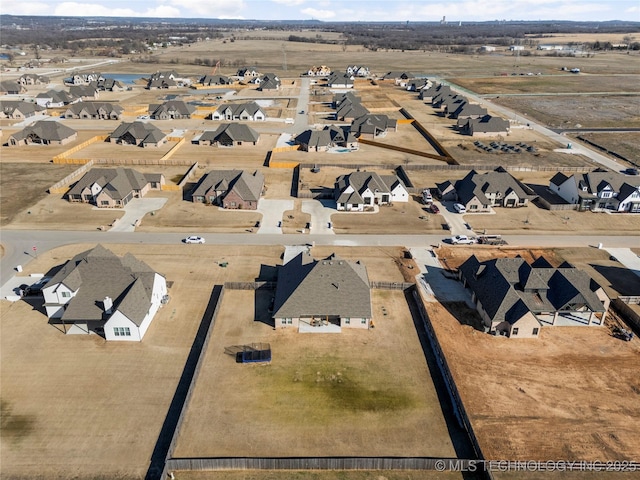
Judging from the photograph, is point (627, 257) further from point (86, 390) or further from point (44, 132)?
point (44, 132)

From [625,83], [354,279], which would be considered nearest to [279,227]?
[354,279]

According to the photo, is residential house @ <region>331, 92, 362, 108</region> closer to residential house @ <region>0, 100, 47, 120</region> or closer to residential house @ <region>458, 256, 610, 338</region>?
residential house @ <region>0, 100, 47, 120</region>

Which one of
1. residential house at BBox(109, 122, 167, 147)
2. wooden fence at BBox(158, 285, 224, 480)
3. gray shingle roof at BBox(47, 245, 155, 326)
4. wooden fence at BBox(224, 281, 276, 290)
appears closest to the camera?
wooden fence at BBox(158, 285, 224, 480)

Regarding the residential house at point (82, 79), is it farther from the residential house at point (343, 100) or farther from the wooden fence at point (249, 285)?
the wooden fence at point (249, 285)

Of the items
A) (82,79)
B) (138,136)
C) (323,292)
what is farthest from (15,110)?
(323,292)

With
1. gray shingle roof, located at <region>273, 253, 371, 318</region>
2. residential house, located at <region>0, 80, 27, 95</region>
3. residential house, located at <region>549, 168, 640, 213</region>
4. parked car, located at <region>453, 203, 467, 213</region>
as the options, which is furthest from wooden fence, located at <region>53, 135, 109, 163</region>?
residential house, located at <region>549, 168, 640, 213</region>

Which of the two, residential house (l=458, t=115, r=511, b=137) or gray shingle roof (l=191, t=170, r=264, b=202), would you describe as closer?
gray shingle roof (l=191, t=170, r=264, b=202)
